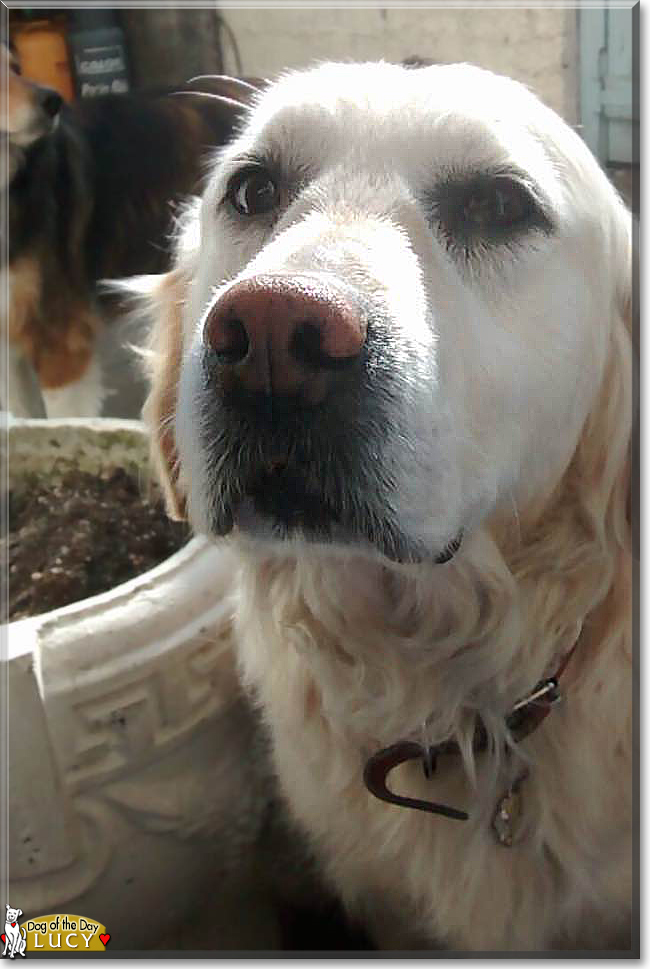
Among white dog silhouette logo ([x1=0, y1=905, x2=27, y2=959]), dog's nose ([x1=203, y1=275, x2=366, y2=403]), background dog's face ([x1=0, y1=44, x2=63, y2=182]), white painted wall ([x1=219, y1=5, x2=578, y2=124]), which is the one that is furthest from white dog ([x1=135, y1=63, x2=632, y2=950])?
background dog's face ([x1=0, y1=44, x2=63, y2=182])

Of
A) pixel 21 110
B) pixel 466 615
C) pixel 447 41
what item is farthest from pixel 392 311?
pixel 21 110

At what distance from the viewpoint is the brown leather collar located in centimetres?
80

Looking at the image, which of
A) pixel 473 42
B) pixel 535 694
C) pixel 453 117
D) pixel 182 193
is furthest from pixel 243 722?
pixel 182 193

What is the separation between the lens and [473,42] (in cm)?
98

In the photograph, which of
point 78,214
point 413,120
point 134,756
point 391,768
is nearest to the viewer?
point 413,120

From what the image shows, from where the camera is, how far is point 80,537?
3.81 feet

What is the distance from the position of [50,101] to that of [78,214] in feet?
0.76

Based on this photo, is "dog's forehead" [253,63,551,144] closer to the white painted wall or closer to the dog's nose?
the white painted wall

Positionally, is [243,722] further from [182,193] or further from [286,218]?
[182,193]

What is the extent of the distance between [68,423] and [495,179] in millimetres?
725

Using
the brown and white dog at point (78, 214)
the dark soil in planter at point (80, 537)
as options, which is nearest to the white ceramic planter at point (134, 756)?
the dark soil in planter at point (80, 537)

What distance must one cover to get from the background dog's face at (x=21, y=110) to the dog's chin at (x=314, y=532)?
107 centimetres

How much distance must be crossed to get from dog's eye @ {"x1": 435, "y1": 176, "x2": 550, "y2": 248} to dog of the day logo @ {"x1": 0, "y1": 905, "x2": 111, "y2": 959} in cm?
70

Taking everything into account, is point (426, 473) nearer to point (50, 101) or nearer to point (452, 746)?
point (452, 746)
